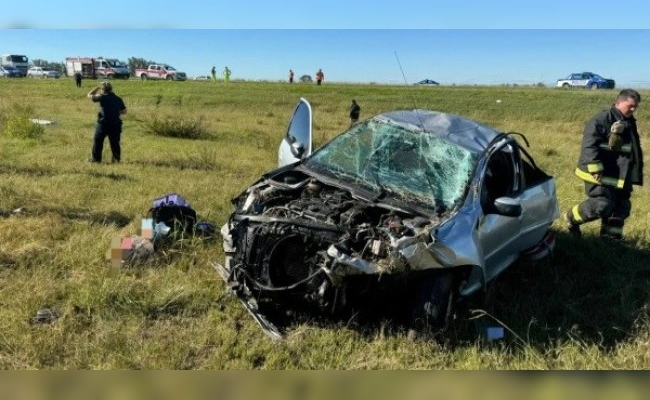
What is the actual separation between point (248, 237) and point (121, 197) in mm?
3946

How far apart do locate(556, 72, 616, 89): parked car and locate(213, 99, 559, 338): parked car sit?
49236 millimetres

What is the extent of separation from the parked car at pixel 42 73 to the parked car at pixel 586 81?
46.8m

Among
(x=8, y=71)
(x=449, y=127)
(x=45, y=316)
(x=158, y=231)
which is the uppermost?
(x=8, y=71)

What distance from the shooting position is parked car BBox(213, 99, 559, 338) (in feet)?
12.1

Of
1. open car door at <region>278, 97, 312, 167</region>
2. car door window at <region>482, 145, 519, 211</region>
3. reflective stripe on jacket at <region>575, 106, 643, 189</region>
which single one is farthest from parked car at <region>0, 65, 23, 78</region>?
car door window at <region>482, 145, 519, 211</region>

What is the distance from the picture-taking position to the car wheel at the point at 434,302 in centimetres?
384

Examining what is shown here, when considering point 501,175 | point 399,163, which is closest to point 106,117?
point 399,163

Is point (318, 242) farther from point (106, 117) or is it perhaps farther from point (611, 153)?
point (106, 117)

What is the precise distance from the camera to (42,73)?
2215 inches

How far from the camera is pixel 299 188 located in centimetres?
451

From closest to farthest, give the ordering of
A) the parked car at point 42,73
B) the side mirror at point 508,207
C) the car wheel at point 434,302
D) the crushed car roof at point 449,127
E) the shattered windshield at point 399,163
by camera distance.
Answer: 1. the car wheel at point 434,302
2. the side mirror at point 508,207
3. the shattered windshield at point 399,163
4. the crushed car roof at point 449,127
5. the parked car at point 42,73

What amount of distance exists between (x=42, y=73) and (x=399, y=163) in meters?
59.6

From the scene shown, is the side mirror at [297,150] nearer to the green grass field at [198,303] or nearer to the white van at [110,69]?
the green grass field at [198,303]

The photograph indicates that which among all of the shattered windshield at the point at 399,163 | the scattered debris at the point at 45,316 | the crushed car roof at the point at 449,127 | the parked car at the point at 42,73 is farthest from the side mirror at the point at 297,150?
the parked car at the point at 42,73
